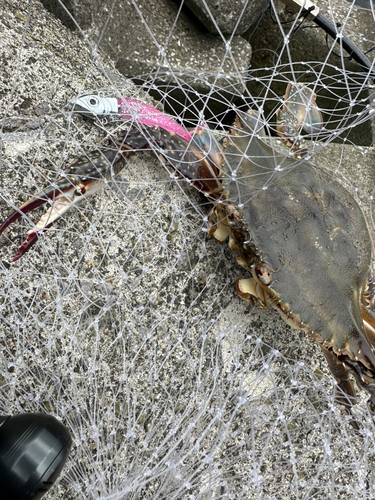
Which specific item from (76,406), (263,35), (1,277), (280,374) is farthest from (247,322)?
(263,35)

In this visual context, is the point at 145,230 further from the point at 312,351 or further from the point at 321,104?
the point at 321,104

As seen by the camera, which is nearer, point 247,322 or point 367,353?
point 367,353

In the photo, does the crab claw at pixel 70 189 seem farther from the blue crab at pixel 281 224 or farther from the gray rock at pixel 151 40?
the gray rock at pixel 151 40

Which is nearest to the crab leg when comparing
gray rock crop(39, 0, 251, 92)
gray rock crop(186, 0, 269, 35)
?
gray rock crop(39, 0, 251, 92)

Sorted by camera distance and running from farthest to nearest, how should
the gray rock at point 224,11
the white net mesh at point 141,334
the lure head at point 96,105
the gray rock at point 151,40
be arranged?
the gray rock at point 224,11, the gray rock at point 151,40, the lure head at point 96,105, the white net mesh at point 141,334

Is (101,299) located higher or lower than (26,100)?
lower

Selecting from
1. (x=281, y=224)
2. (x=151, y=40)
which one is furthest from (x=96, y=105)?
(x=281, y=224)

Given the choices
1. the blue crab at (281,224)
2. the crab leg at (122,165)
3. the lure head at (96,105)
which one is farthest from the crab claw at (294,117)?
the lure head at (96,105)
